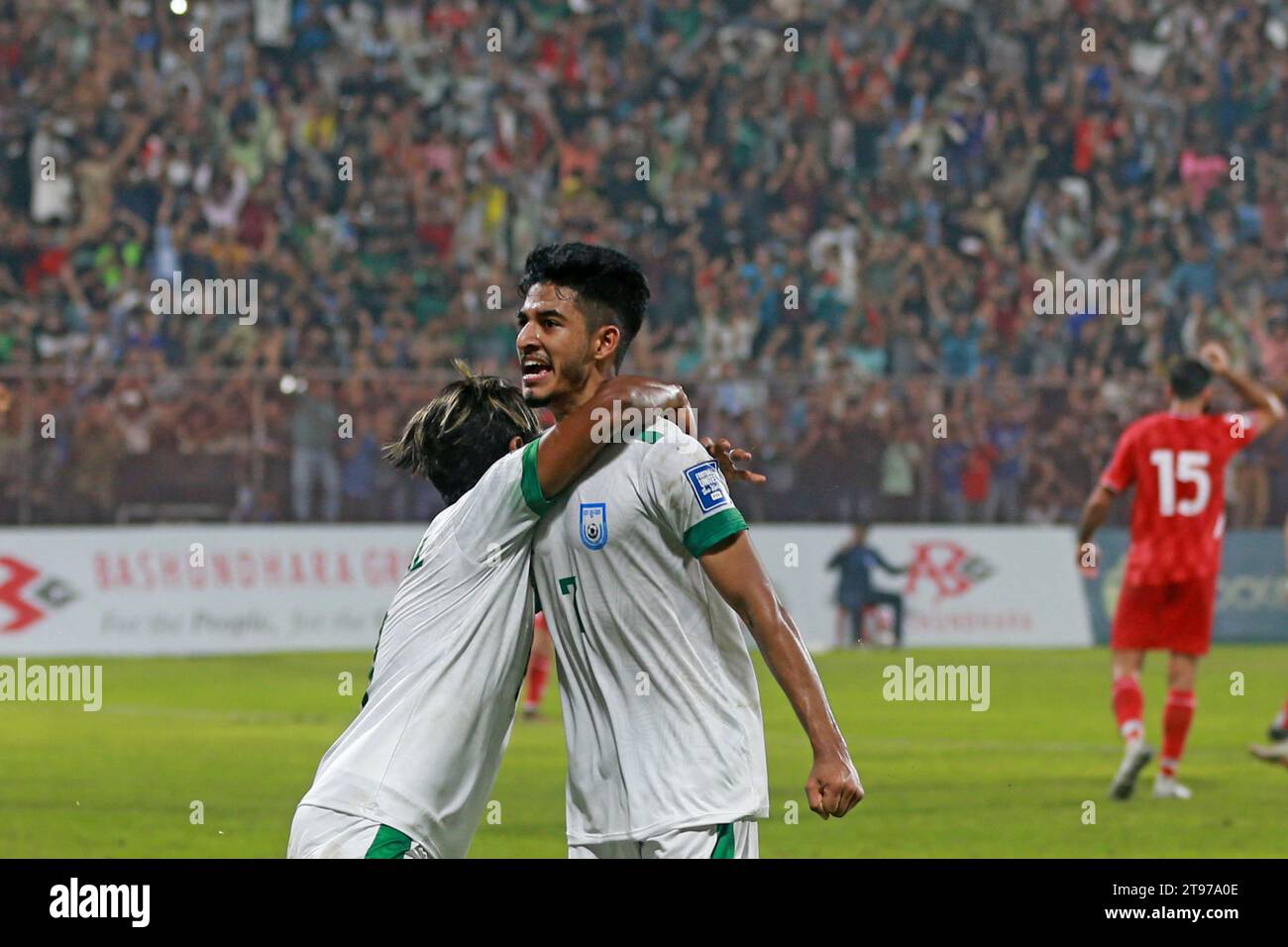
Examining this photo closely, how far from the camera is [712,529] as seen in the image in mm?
4141

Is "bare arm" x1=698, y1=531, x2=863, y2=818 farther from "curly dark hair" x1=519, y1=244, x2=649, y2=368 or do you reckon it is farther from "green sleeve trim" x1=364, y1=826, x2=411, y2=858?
"green sleeve trim" x1=364, y1=826, x2=411, y2=858

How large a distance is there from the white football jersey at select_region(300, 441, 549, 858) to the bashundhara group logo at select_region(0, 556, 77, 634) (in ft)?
47.4

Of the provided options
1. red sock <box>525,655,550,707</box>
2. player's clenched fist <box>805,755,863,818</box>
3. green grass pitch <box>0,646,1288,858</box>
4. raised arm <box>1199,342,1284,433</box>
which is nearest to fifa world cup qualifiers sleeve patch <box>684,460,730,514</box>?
player's clenched fist <box>805,755,863,818</box>

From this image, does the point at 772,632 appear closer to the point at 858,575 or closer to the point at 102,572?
the point at 102,572

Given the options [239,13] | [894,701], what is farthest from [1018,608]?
[239,13]

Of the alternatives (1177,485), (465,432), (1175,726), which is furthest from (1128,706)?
(465,432)

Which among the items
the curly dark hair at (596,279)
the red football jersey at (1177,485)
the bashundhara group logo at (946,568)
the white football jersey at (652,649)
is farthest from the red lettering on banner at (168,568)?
the white football jersey at (652,649)

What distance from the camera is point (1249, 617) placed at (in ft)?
70.3

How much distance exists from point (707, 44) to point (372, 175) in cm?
479

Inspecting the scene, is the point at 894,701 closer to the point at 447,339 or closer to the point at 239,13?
the point at 447,339

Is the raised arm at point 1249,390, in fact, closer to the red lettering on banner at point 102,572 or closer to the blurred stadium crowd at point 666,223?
the blurred stadium crowd at point 666,223

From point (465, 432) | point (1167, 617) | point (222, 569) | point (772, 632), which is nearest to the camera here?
point (772, 632)

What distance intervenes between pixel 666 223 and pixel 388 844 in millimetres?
19224

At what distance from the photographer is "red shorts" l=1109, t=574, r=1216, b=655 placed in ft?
36.2
